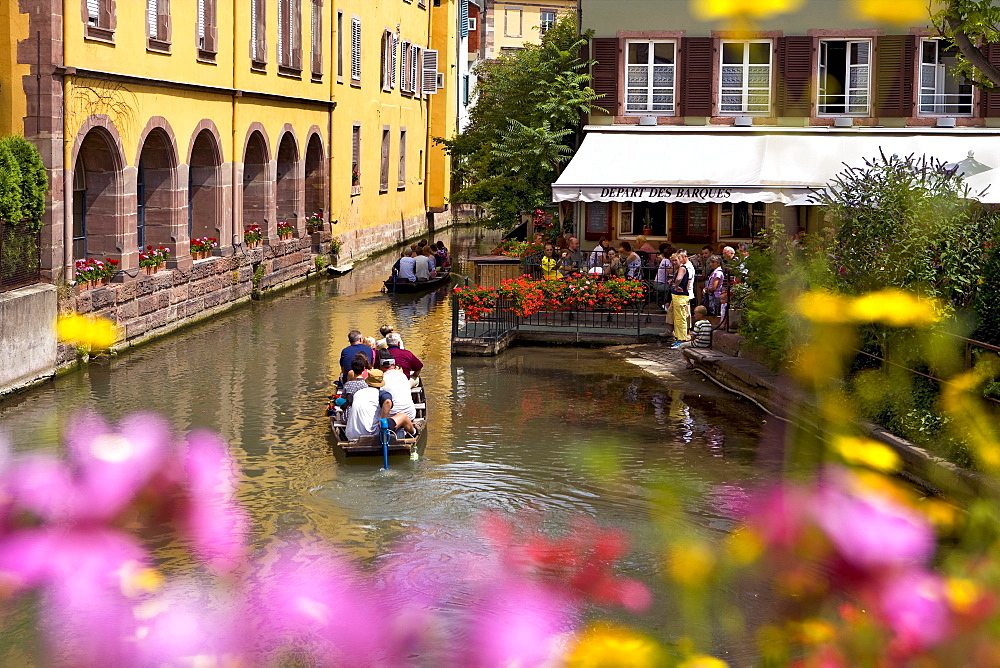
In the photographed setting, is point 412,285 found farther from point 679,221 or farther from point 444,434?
point 444,434

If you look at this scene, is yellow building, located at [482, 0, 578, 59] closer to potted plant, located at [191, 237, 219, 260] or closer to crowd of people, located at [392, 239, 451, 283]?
crowd of people, located at [392, 239, 451, 283]

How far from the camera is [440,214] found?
51375 mm

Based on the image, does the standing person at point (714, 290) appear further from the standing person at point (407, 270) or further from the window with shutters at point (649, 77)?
the standing person at point (407, 270)

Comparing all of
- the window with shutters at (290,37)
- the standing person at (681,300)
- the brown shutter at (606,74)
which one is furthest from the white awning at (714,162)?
the window with shutters at (290,37)

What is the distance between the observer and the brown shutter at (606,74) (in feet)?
90.3

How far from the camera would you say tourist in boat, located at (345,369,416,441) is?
1368 centimetres

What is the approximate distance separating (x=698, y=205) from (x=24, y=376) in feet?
48.6

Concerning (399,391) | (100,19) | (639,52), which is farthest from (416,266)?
(399,391)

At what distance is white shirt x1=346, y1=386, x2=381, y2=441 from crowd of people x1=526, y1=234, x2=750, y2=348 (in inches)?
303

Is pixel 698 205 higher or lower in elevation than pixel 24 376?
higher

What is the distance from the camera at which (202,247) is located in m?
25.6

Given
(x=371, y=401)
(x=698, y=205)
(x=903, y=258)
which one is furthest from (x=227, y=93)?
(x=903, y=258)

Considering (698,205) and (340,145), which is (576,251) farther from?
(340,145)

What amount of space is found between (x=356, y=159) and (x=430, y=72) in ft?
33.6
